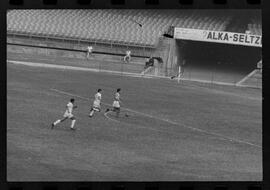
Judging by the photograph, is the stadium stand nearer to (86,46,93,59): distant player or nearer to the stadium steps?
(86,46,93,59): distant player

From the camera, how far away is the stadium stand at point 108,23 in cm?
5141

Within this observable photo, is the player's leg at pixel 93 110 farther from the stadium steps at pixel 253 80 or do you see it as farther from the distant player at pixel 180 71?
the stadium steps at pixel 253 80

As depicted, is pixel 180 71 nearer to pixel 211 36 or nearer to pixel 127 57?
pixel 211 36

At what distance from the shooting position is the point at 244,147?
1067 inches

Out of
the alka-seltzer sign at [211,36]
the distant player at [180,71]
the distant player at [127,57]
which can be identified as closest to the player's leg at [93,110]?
the distant player at [180,71]

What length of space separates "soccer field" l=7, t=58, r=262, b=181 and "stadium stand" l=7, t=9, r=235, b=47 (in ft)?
22.7

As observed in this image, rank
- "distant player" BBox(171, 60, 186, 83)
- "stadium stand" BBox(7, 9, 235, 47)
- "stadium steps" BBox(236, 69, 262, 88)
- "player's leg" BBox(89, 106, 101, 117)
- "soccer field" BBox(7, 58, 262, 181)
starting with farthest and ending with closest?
"stadium stand" BBox(7, 9, 235, 47), "stadium steps" BBox(236, 69, 262, 88), "distant player" BBox(171, 60, 186, 83), "player's leg" BBox(89, 106, 101, 117), "soccer field" BBox(7, 58, 262, 181)

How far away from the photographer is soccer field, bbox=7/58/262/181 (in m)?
21.0

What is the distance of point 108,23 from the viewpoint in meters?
51.6

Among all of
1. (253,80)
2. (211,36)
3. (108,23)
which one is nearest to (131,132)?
(108,23)

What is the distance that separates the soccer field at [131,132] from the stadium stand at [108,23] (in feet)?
22.7

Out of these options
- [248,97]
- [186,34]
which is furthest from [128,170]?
[186,34]

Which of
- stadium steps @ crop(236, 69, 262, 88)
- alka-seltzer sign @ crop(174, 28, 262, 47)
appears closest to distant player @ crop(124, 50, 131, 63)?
alka-seltzer sign @ crop(174, 28, 262, 47)
